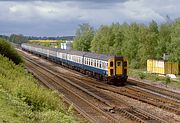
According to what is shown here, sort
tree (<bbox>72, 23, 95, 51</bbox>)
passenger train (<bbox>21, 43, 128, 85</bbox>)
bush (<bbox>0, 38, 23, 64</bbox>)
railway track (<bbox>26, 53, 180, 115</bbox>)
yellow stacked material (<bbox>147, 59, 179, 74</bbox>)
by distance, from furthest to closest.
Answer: tree (<bbox>72, 23, 95, 51</bbox>) → yellow stacked material (<bbox>147, 59, 179, 74</bbox>) → bush (<bbox>0, 38, 23, 64</bbox>) → passenger train (<bbox>21, 43, 128, 85</bbox>) → railway track (<bbox>26, 53, 180, 115</bbox>)

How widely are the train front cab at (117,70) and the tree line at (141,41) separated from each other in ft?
63.1

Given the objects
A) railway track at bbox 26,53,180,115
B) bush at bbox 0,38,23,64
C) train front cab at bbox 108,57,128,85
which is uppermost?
bush at bbox 0,38,23,64

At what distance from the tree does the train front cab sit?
8096 centimetres

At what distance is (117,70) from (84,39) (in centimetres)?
8537

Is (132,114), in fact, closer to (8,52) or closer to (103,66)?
(103,66)

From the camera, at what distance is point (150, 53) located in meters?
72.1

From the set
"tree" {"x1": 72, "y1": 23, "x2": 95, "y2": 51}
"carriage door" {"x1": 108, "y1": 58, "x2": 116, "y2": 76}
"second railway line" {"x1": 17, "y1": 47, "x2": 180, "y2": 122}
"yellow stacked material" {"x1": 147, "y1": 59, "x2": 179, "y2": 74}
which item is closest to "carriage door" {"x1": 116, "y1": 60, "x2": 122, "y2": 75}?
"carriage door" {"x1": 108, "y1": 58, "x2": 116, "y2": 76}

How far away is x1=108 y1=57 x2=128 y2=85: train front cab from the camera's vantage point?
133ft

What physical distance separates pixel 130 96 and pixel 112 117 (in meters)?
9.31

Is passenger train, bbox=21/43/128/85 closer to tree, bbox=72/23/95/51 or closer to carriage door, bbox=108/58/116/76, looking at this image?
carriage door, bbox=108/58/116/76

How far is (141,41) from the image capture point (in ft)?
246

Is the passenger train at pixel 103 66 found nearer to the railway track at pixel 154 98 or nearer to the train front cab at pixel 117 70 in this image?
the train front cab at pixel 117 70

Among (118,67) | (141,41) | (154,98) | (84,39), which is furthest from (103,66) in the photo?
(84,39)

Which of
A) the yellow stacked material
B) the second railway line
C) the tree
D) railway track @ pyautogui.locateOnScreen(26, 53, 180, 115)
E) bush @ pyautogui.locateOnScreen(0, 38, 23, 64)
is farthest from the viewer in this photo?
the tree
